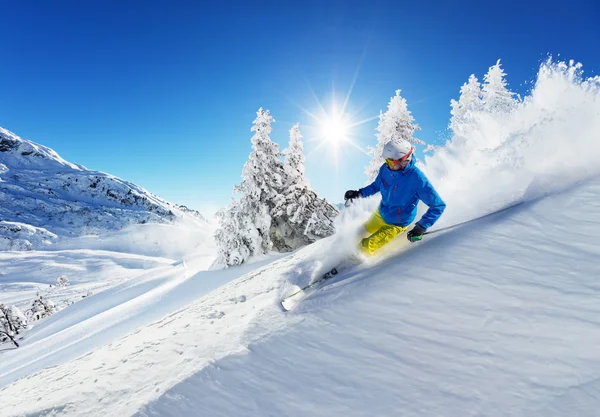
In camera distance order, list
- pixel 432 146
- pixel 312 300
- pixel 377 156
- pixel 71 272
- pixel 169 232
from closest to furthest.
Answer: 1. pixel 312 300
2. pixel 377 156
3. pixel 432 146
4. pixel 71 272
5. pixel 169 232

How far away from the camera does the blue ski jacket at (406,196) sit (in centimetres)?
473

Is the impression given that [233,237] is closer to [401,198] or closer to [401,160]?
[401,198]

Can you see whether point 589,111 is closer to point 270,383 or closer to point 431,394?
point 431,394

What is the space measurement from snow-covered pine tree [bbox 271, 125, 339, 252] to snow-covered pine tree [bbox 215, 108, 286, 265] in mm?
670

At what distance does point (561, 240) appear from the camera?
3936 millimetres

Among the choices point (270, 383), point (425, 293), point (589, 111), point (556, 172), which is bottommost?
point (270, 383)

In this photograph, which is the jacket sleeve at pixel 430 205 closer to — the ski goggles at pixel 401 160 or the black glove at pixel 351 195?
the ski goggles at pixel 401 160

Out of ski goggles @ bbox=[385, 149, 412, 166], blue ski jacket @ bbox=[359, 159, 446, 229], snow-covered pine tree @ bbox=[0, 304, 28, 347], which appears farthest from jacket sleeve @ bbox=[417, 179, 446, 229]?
snow-covered pine tree @ bbox=[0, 304, 28, 347]

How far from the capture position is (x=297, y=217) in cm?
1800

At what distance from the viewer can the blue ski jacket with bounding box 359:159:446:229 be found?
473 cm

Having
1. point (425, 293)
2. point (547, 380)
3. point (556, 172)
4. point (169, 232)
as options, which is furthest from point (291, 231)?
point (169, 232)

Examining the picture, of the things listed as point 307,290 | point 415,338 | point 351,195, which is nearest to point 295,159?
point 351,195

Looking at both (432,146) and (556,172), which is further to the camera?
(432,146)

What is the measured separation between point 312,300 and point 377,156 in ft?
68.4
